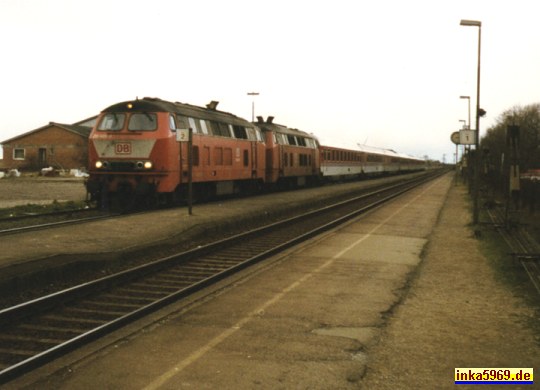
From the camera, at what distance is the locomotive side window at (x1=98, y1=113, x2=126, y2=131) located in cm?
1752

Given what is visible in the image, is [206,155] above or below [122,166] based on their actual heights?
above

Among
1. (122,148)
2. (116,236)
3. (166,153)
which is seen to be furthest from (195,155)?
(116,236)

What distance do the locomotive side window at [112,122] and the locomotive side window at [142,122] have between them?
31 centimetres

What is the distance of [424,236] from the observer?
14.9 metres

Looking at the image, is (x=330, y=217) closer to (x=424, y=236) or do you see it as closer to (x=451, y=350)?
(x=424, y=236)

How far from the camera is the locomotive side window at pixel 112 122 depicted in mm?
17516

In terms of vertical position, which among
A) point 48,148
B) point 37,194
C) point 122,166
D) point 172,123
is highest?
point 48,148

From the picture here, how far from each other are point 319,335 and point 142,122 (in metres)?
12.8

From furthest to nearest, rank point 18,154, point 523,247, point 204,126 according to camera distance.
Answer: point 18,154
point 204,126
point 523,247

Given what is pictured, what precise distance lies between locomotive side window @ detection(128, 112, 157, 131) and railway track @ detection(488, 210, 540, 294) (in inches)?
415

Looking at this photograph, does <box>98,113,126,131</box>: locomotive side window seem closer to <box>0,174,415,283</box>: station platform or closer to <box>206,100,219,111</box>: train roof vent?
<box>0,174,415,283</box>: station platform

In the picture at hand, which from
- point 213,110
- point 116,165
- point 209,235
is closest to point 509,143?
point 209,235

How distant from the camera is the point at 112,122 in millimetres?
17672

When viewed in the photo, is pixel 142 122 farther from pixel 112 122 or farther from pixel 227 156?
pixel 227 156
